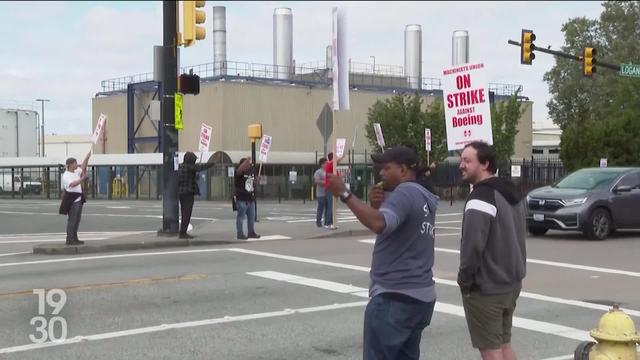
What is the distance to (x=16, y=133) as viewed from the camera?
71.0m

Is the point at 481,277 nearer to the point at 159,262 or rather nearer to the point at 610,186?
the point at 159,262

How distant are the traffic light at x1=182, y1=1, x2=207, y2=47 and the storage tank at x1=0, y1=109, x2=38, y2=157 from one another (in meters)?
59.5

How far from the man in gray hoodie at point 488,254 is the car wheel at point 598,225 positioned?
1308cm

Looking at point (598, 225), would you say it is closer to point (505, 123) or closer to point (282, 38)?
point (505, 123)

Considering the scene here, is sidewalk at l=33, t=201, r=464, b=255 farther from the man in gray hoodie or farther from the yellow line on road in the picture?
the man in gray hoodie

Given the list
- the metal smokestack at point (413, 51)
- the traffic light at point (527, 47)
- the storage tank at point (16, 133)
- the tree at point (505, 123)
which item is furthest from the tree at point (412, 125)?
the storage tank at point (16, 133)

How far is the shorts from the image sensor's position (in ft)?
16.5

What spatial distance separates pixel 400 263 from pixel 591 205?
1400 centimetres

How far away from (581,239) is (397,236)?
47.4 feet

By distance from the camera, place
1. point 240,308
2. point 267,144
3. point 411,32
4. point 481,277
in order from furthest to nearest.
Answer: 1. point 411,32
2. point 267,144
3. point 240,308
4. point 481,277

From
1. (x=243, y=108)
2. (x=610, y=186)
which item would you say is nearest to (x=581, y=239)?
(x=610, y=186)

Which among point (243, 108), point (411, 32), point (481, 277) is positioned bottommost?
point (481, 277)

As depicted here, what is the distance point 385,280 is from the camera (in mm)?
4574

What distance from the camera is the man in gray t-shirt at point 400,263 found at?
14.7 ft
